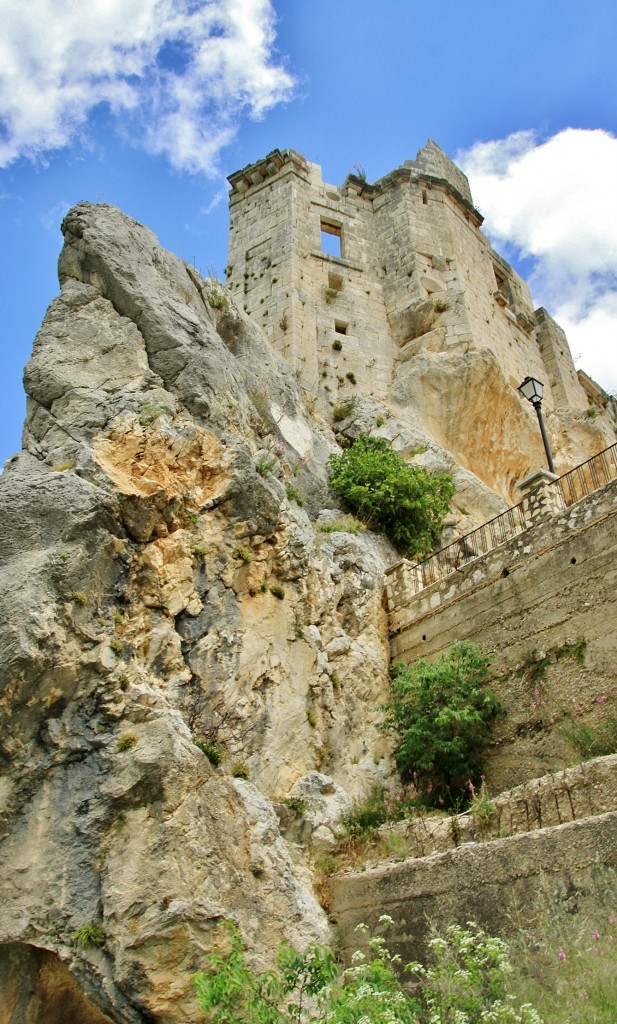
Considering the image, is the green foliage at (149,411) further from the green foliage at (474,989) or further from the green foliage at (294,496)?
the green foliage at (474,989)

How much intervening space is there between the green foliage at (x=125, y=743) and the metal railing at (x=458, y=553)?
22.5ft

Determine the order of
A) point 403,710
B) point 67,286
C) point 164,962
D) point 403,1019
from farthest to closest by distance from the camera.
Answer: point 67,286 < point 403,710 < point 164,962 < point 403,1019

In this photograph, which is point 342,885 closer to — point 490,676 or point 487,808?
point 487,808

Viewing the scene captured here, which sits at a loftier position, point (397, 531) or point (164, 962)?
point (397, 531)

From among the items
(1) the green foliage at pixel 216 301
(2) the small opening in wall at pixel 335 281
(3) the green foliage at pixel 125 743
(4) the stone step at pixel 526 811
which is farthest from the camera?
(2) the small opening in wall at pixel 335 281

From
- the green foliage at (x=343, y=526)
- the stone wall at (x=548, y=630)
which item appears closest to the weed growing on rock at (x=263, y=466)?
the green foliage at (x=343, y=526)

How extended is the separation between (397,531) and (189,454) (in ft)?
18.4

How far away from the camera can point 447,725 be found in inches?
450

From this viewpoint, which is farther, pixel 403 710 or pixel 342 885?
pixel 403 710

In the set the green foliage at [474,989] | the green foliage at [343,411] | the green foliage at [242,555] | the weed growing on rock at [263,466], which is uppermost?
the green foliage at [343,411]

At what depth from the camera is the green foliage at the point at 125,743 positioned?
28.6 ft

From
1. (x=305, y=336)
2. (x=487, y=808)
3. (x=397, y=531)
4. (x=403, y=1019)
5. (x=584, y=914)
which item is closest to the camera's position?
(x=403, y=1019)

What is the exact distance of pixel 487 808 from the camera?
8.83 meters

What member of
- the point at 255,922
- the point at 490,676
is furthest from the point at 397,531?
the point at 255,922
